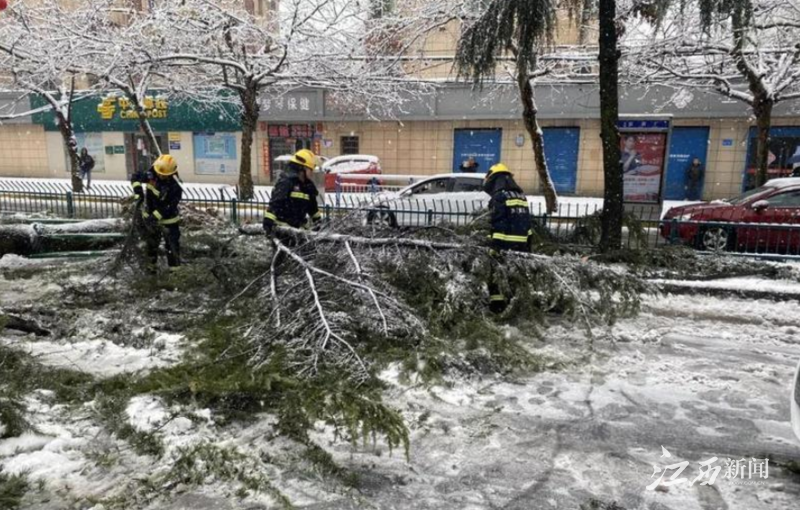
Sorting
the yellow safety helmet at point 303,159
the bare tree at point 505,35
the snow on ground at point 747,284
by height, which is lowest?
the snow on ground at point 747,284

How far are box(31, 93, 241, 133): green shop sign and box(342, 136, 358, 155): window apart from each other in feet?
15.4

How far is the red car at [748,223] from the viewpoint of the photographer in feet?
27.2

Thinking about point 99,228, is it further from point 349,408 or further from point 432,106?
point 432,106

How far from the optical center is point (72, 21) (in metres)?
13.9

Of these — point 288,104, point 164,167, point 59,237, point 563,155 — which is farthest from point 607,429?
point 288,104

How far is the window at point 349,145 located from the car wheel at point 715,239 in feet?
55.6

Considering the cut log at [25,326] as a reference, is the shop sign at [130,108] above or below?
above

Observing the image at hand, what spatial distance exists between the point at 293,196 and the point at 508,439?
13.1 ft

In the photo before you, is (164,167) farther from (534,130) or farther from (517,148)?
(517,148)

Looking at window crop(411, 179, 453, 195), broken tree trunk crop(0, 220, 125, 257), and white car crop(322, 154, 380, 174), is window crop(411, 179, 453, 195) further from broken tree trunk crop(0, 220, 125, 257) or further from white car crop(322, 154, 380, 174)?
white car crop(322, 154, 380, 174)

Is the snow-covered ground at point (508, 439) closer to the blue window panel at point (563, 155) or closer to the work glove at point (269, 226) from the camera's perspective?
the work glove at point (269, 226)

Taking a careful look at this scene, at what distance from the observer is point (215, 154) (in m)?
25.1

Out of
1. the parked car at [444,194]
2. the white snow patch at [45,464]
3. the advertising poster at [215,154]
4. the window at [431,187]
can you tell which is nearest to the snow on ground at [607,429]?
the white snow patch at [45,464]

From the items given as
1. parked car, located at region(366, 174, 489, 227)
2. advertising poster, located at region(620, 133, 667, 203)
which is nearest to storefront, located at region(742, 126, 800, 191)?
advertising poster, located at region(620, 133, 667, 203)
